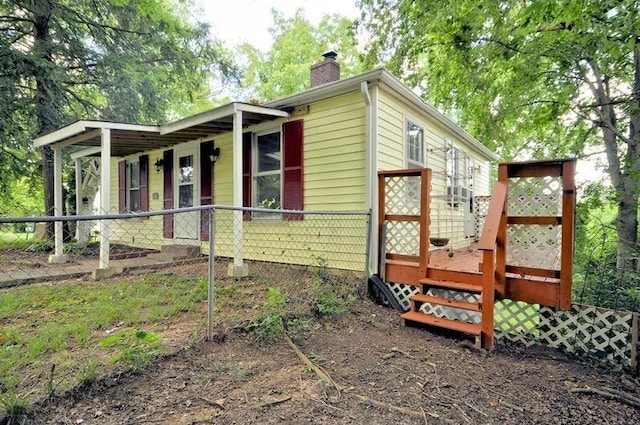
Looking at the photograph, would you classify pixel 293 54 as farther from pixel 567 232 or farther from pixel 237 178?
pixel 567 232

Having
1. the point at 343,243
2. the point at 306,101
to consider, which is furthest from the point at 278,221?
the point at 306,101

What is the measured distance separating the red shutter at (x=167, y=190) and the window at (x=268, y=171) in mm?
2791

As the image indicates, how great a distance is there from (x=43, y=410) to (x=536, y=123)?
799 centimetres

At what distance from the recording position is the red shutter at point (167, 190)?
7871 millimetres

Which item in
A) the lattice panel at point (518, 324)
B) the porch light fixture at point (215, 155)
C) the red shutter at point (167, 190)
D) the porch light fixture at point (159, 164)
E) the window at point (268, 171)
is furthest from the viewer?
the porch light fixture at point (159, 164)

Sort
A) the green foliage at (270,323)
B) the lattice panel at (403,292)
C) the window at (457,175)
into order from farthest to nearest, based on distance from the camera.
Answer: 1. the window at (457,175)
2. the lattice panel at (403,292)
3. the green foliage at (270,323)

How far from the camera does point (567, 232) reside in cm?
327

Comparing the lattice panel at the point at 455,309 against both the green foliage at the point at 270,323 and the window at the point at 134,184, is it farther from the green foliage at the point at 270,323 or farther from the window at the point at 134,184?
the window at the point at 134,184

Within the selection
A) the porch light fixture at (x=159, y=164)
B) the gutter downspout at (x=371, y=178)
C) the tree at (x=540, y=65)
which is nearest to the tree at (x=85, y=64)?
the porch light fixture at (x=159, y=164)

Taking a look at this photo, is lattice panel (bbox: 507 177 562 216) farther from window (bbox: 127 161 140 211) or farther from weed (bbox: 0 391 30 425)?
window (bbox: 127 161 140 211)

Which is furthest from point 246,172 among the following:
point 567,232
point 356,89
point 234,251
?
point 567,232

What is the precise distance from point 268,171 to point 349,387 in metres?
4.40

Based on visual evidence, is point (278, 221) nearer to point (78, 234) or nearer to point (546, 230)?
point (546, 230)

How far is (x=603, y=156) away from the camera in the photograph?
6.45 meters
